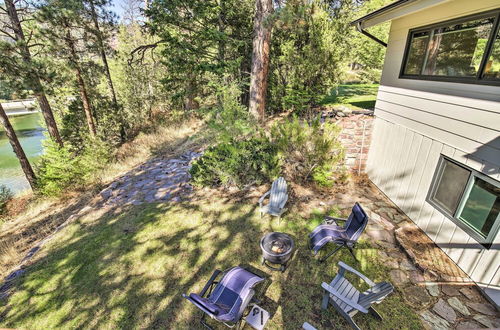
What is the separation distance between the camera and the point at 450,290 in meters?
3.46

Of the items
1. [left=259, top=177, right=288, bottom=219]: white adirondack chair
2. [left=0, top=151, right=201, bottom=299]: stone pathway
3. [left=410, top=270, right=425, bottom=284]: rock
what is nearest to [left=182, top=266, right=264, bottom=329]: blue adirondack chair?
[left=259, top=177, right=288, bottom=219]: white adirondack chair

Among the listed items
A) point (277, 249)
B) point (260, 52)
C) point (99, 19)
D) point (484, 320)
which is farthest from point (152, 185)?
point (99, 19)

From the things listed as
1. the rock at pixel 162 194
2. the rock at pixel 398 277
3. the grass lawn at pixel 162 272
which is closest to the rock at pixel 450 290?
the rock at pixel 398 277

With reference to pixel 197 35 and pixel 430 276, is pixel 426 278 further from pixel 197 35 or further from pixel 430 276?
pixel 197 35

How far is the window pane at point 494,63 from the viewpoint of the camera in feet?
11.3

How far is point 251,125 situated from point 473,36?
4635 millimetres

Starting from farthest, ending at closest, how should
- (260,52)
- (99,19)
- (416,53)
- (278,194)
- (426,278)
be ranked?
(99,19) < (260,52) < (278,194) < (416,53) < (426,278)

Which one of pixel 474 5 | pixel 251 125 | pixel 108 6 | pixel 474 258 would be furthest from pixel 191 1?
pixel 474 258

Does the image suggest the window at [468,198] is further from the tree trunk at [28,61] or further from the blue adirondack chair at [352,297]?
the tree trunk at [28,61]

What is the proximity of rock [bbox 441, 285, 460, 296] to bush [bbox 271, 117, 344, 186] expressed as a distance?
10.0ft

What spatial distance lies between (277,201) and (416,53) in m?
4.52

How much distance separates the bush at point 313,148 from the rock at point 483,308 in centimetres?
338

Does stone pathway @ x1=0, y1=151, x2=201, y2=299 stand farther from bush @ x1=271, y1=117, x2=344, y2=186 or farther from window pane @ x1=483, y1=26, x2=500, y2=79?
window pane @ x1=483, y1=26, x2=500, y2=79

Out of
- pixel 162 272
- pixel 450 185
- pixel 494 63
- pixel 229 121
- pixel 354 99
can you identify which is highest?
pixel 494 63
